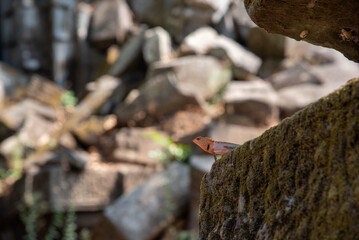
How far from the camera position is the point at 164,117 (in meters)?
7.23

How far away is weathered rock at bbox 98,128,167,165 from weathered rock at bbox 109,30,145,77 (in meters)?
2.90

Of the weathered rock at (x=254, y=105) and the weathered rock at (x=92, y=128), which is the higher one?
the weathered rock at (x=254, y=105)

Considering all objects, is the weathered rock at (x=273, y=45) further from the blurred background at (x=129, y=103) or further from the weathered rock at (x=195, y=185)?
the weathered rock at (x=195, y=185)

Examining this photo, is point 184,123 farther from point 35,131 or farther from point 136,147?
point 35,131

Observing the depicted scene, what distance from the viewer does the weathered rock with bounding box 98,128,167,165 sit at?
641cm

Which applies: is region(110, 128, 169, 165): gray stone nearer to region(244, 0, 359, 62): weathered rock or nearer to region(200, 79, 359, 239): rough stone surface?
region(200, 79, 359, 239): rough stone surface

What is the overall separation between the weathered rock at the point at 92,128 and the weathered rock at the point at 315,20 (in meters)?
6.45

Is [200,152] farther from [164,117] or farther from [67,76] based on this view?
[67,76]

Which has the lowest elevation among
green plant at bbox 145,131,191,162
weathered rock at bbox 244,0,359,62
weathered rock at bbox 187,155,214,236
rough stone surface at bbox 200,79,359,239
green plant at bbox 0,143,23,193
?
green plant at bbox 0,143,23,193

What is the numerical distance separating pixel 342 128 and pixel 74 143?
684 centimetres

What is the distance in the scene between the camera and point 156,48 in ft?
29.9

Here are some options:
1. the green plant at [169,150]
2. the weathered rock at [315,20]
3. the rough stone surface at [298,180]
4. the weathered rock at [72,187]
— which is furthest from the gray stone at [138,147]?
the weathered rock at [315,20]

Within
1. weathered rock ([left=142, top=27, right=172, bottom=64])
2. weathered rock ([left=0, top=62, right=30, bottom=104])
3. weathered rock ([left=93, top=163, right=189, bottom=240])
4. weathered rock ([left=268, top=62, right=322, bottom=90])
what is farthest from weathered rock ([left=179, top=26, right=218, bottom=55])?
weathered rock ([left=93, top=163, right=189, bottom=240])

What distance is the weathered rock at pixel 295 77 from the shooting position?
311 inches
